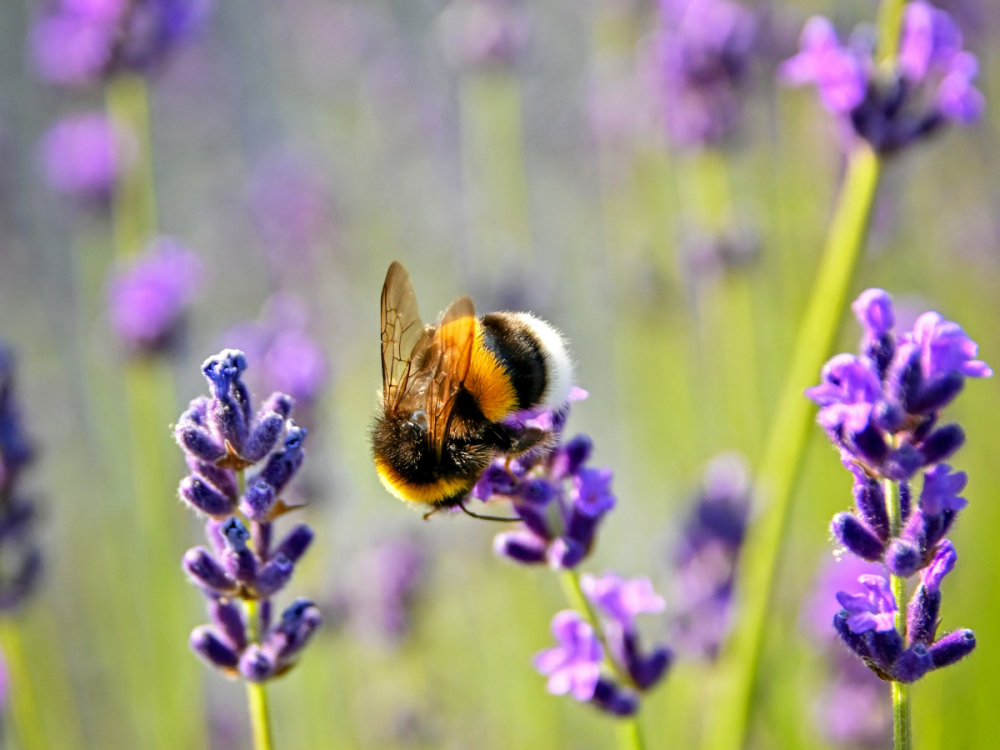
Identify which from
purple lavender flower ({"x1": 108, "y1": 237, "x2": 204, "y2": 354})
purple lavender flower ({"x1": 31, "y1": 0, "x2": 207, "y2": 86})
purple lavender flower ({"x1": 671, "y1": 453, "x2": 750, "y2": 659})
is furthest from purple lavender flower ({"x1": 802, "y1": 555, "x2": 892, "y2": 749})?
purple lavender flower ({"x1": 31, "y1": 0, "x2": 207, "y2": 86})

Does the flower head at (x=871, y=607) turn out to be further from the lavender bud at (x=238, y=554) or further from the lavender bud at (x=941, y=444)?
the lavender bud at (x=238, y=554)

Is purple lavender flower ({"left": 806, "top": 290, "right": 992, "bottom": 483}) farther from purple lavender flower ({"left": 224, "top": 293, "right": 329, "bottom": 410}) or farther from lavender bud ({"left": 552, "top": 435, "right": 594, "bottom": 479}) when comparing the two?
purple lavender flower ({"left": 224, "top": 293, "right": 329, "bottom": 410})

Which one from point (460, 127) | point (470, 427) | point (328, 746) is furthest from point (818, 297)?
point (460, 127)

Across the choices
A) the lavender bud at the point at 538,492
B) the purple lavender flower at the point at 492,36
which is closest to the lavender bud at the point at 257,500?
the lavender bud at the point at 538,492

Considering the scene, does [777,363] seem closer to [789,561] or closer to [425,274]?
[789,561]

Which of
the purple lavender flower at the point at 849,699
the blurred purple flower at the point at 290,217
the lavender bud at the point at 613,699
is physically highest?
the blurred purple flower at the point at 290,217
